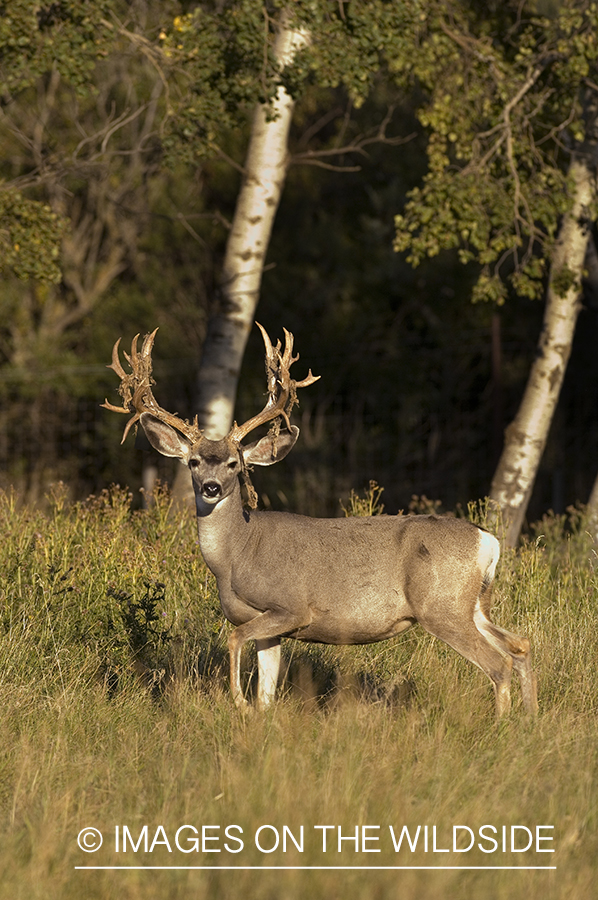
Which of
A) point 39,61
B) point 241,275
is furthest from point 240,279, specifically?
point 39,61

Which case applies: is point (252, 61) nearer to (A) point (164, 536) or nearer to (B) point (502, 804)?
(A) point (164, 536)

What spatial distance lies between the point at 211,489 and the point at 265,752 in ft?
4.58

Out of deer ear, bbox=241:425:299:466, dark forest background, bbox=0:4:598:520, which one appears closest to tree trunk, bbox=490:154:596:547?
deer ear, bbox=241:425:299:466

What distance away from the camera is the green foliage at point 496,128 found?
938cm

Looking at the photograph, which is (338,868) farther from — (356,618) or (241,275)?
(241,275)

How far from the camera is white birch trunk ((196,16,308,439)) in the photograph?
1033cm

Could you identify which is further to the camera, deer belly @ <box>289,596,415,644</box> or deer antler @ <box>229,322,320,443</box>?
deer antler @ <box>229,322,320,443</box>

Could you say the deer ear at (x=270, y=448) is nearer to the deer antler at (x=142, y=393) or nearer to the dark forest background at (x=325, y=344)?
the deer antler at (x=142, y=393)

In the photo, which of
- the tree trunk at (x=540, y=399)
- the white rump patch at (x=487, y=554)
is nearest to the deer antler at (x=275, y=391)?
the white rump patch at (x=487, y=554)

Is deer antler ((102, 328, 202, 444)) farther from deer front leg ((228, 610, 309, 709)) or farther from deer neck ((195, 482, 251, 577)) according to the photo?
deer front leg ((228, 610, 309, 709))

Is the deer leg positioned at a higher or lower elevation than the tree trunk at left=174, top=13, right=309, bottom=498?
lower

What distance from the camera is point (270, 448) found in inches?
239

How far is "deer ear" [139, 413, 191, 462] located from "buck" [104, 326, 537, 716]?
3.2 inches

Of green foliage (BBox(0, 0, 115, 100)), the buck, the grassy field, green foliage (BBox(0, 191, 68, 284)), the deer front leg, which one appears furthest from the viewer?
green foliage (BBox(0, 191, 68, 284))
